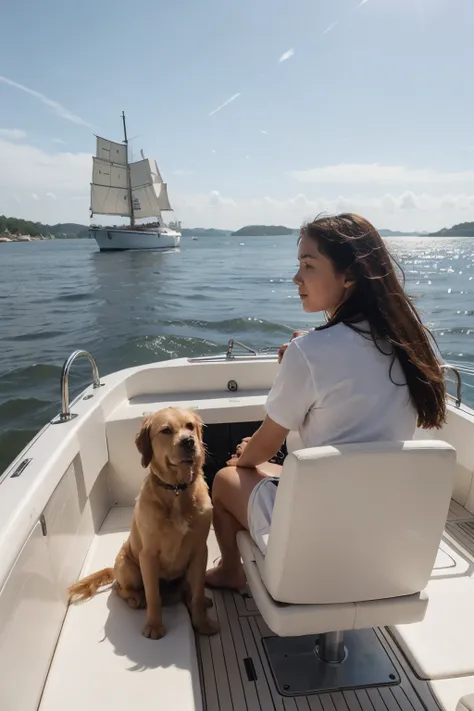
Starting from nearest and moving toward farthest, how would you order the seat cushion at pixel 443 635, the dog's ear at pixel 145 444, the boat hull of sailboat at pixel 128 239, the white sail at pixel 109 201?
the seat cushion at pixel 443 635 → the dog's ear at pixel 145 444 → the boat hull of sailboat at pixel 128 239 → the white sail at pixel 109 201

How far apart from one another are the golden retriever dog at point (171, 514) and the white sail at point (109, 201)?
60.4 metres

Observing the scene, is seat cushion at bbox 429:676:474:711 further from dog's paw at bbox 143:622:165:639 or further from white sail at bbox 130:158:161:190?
white sail at bbox 130:158:161:190

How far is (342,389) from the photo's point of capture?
1.49 metres

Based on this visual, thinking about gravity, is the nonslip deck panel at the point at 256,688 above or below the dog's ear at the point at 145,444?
below

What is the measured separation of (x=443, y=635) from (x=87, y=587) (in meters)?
1.55

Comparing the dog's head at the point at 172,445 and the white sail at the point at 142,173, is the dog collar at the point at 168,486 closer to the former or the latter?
the dog's head at the point at 172,445

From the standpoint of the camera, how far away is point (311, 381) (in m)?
1.50

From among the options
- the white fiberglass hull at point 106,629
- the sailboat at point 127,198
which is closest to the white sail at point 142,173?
the sailboat at point 127,198

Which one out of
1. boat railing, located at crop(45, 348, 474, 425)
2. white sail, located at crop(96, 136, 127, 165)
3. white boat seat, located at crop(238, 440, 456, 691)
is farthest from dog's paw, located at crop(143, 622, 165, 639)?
white sail, located at crop(96, 136, 127, 165)

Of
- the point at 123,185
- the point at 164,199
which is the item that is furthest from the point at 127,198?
the point at 164,199

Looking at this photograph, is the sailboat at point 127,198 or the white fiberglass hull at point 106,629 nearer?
the white fiberglass hull at point 106,629

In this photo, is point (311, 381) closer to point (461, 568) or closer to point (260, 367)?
point (461, 568)

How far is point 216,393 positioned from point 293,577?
89.6 inches

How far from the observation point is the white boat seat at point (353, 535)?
1.39 metres
